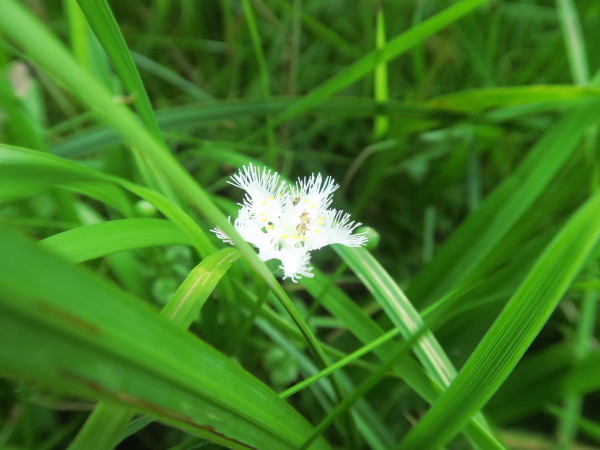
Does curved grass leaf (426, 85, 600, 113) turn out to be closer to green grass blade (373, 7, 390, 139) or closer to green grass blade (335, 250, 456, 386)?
green grass blade (373, 7, 390, 139)

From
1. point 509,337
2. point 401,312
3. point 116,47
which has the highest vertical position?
point 116,47

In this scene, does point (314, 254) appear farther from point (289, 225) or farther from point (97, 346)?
point (97, 346)

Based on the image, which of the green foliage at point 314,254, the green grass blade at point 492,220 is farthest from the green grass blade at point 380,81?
the green grass blade at point 492,220

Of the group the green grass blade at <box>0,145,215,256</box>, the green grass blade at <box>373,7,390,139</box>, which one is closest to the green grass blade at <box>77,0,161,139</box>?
the green grass blade at <box>0,145,215,256</box>

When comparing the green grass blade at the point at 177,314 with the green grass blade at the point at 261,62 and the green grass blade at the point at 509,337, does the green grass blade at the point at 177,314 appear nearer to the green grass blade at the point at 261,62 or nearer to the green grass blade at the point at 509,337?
the green grass blade at the point at 509,337

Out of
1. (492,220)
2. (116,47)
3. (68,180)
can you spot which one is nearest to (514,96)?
(492,220)

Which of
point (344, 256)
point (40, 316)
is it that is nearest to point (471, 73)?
point (344, 256)

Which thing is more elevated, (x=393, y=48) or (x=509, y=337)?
(x=393, y=48)
